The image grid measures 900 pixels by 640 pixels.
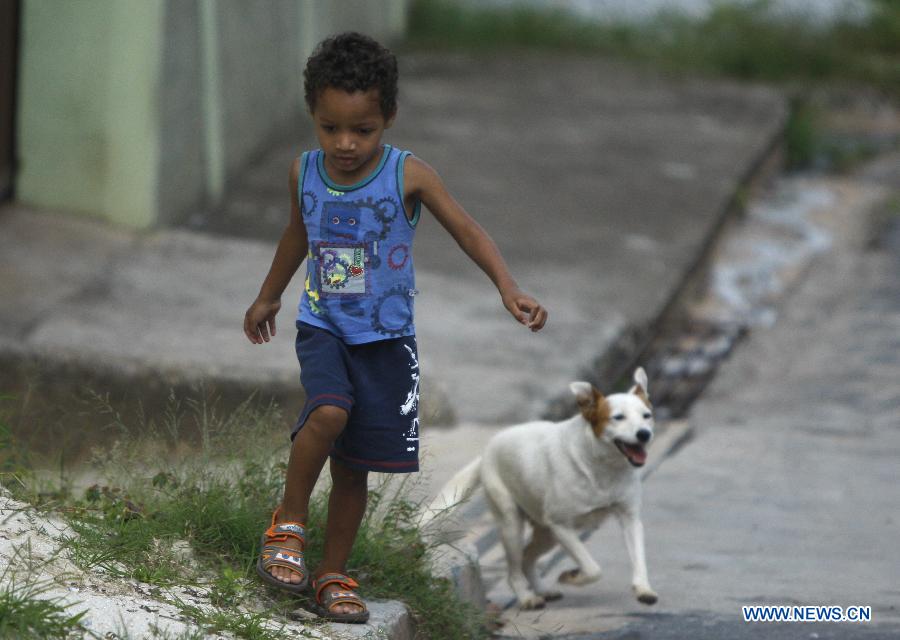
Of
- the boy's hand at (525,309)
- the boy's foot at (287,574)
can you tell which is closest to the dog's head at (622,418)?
the boy's hand at (525,309)

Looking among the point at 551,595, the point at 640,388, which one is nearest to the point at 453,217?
the point at 640,388

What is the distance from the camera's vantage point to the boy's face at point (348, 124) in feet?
12.2

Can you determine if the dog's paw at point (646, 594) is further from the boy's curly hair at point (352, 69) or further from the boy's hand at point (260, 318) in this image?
the boy's curly hair at point (352, 69)

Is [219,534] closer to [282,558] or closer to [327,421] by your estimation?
[282,558]

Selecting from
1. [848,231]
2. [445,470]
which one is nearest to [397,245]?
[445,470]

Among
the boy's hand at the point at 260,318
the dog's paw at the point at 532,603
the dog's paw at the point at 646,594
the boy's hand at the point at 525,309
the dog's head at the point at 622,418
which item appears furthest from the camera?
the dog's paw at the point at 532,603

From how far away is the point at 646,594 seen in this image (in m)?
4.66

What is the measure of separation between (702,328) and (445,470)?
356cm

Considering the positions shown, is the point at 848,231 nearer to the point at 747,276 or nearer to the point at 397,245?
the point at 747,276

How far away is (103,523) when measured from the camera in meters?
4.11

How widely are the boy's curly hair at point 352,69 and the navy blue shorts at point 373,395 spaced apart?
24.6 inches

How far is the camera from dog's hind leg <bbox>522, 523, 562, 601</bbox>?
17.0 ft

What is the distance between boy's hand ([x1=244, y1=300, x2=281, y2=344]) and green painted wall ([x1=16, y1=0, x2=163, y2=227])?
5292 mm

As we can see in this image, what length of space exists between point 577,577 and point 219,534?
1.37 m
